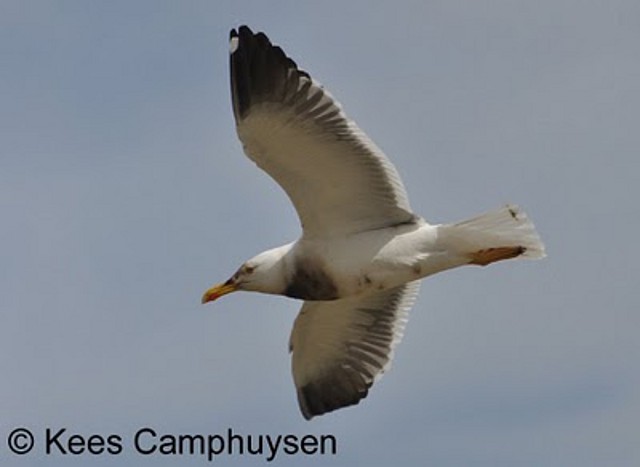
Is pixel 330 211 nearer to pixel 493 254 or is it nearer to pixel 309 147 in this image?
pixel 309 147

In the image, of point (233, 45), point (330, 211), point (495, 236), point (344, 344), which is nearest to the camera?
point (233, 45)

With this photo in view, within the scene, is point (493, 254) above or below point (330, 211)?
below

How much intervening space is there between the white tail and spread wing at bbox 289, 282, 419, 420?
4.49 feet

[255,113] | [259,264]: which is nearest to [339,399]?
[259,264]

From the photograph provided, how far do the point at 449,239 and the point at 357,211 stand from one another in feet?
2.19

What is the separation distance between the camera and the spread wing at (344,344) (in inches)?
595

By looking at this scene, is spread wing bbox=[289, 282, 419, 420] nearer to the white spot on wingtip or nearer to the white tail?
the white tail

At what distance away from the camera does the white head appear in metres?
14.1

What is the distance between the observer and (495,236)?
13.8 metres

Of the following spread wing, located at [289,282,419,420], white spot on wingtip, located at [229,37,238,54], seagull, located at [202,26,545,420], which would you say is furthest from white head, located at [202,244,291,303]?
white spot on wingtip, located at [229,37,238,54]

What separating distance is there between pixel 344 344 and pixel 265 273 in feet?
4.29

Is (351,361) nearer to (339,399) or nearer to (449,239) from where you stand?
(339,399)

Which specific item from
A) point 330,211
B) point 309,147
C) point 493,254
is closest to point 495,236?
point 493,254

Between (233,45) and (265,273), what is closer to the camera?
(233,45)
